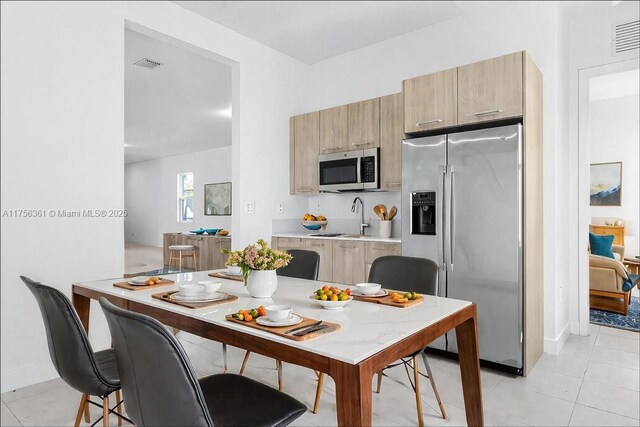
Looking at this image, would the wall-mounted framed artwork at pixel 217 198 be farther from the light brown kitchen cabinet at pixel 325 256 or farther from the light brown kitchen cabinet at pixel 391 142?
the light brown kitchen cabinet at pixel 391 142

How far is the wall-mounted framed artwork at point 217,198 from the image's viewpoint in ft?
33.4

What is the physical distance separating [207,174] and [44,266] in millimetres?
8336

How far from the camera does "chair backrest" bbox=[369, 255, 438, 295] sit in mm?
2215

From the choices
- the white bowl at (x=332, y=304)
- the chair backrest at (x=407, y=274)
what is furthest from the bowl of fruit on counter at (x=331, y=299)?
the chair backrest at (x=407, y=274)

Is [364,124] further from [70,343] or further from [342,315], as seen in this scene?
[70,343]

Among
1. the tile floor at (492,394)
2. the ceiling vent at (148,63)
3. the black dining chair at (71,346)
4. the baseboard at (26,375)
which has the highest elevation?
the ceiling vent at (148,63)

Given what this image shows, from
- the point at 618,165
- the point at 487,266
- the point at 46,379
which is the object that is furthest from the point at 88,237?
the point at 618,165

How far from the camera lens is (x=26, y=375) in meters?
2.59

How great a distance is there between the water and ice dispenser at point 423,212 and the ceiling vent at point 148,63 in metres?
3.36

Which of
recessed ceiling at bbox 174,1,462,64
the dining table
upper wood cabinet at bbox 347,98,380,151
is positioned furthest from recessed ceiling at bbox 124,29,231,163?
the dining table

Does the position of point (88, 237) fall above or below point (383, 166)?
below

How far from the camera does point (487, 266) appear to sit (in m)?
2.87

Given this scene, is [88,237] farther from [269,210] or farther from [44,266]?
[269,210]

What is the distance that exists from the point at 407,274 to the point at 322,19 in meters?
2.54
